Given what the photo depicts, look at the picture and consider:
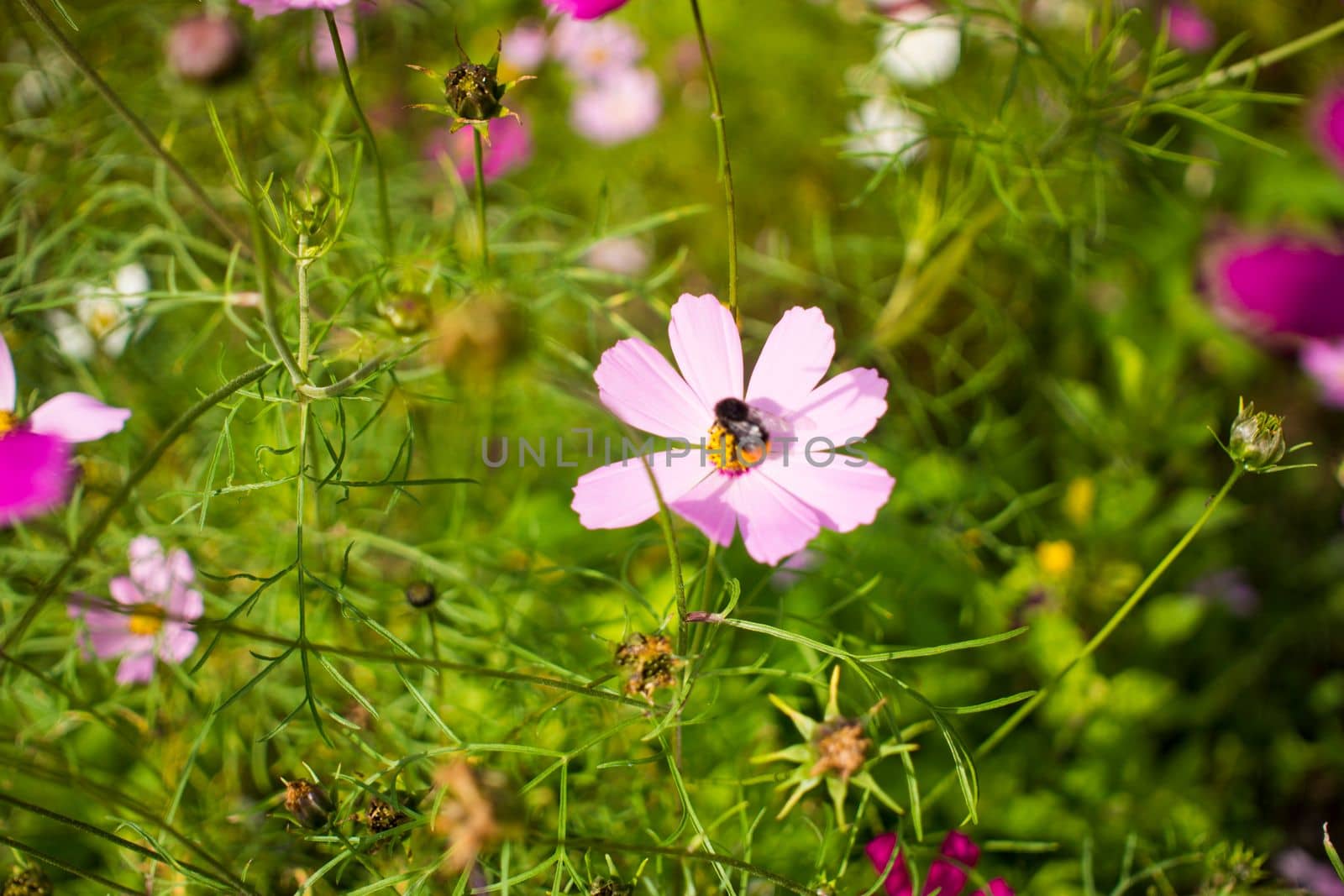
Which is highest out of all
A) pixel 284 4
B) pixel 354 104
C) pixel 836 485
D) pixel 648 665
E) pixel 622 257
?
pixel 622 257

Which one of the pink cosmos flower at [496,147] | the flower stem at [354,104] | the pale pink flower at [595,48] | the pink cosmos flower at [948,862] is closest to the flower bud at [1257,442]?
the pink cosmos flower at [948,862]

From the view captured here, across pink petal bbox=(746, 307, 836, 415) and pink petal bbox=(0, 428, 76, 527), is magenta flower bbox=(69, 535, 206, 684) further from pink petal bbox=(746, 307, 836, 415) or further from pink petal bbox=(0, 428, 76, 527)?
pink petal bbox=(746, 307, 836, 415)

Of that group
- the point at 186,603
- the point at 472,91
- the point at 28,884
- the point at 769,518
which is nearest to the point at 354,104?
the point at 472,91

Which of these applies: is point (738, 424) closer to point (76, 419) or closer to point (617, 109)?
point (76, 419)

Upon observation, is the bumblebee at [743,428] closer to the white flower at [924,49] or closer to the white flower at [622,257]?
the white flower at [622,257]

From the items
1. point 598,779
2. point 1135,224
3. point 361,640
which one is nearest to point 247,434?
point 361,640
